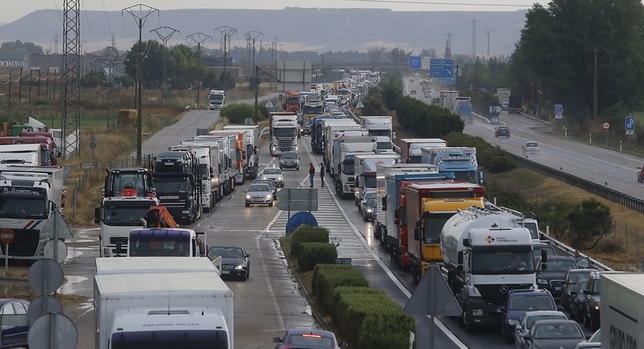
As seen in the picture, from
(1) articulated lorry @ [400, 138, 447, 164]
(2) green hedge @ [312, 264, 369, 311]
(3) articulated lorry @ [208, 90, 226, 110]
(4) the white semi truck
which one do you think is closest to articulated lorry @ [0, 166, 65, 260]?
(2) green hedge @ [312, 264, 369, 311]

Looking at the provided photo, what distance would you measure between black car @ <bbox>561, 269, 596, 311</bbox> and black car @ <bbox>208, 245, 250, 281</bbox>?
32.2 feet

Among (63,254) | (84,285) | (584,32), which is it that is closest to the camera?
(63,254)

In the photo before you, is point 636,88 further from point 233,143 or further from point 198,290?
point 198,290

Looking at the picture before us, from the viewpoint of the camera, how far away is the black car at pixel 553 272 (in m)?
31.0

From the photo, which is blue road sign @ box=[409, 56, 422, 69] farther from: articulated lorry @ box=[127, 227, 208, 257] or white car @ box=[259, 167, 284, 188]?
articulated lorry @ box=[127, 227, 208, 257]

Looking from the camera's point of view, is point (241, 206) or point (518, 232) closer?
point (518, 232)

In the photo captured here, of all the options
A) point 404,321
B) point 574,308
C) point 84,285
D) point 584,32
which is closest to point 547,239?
point 574,308

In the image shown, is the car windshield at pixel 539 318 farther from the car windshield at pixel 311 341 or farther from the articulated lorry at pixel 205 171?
the articulated lorry at pixel 205 171

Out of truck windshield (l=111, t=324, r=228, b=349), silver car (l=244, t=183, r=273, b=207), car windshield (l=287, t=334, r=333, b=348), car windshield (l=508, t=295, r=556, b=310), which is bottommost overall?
silver car (l=244, t=183, r=273, b=207)

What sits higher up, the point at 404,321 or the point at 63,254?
the point at 63,254

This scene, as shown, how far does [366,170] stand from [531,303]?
107ft

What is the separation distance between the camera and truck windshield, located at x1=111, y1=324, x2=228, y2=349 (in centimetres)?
1279

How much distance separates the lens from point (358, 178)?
192 ft

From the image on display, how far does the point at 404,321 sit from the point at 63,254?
6.68m
